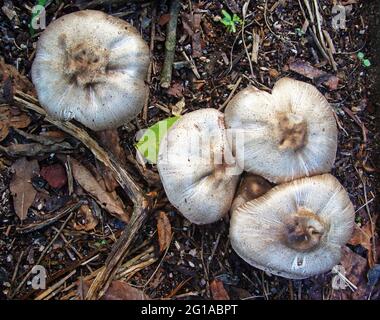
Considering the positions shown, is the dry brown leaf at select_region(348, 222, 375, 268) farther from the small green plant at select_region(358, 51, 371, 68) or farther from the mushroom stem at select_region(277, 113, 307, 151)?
the small green plant at select_region(358, 51, 371, 68)

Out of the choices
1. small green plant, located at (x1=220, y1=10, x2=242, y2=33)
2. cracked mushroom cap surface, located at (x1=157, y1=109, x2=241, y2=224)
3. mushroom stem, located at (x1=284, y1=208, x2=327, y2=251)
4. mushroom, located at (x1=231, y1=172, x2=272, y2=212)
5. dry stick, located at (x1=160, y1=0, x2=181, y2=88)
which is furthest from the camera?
small green plant, located at (x1=220, y1=10, x2=242, y2=33)

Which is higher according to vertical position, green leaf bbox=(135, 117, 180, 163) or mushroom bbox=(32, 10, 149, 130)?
mushroom bbox=(32, 10, 149, 130)

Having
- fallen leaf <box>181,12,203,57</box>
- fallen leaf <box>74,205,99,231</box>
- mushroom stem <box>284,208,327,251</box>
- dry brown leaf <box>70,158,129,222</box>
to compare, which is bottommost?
fallen leaf <box>74,205,99,231</box>

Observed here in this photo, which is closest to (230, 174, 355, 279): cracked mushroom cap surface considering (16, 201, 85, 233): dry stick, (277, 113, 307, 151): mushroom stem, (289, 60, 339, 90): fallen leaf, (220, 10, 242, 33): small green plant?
(277, 113, 307, 151): mushroom stem

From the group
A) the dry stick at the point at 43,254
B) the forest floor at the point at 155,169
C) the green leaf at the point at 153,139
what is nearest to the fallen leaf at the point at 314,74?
the forest floor at the point at 155,169

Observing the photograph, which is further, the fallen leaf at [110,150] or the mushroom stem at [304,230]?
the fallen leaf at [110,150]

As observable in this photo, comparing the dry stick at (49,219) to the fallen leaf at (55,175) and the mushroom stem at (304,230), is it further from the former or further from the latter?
the mushroom stem at (304,230)

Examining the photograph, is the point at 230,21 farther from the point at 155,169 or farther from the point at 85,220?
the point at 85,220
